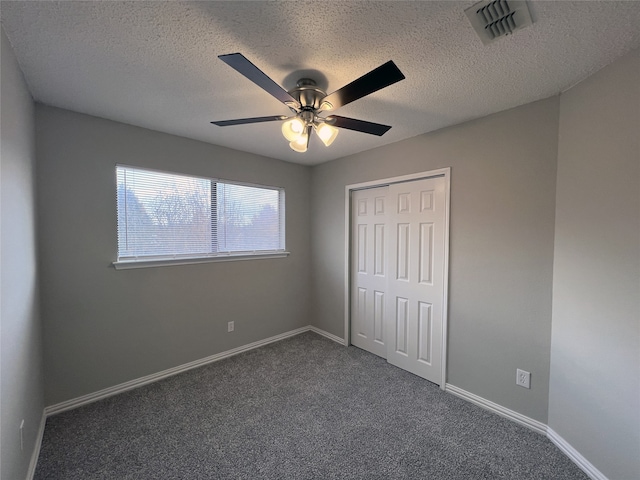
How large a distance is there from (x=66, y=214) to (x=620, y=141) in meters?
3.72

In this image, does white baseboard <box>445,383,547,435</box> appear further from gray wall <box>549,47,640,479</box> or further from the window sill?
the window sill

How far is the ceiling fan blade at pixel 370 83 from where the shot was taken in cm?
110

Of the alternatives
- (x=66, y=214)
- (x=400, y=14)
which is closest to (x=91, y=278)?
(x=66, y=214)

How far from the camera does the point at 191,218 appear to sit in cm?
276

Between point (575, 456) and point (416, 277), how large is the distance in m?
1.55

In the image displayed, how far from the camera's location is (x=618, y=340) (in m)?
1.45

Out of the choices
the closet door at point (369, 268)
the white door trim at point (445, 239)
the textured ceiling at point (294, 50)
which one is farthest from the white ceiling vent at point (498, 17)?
the closet door at point (369, 268)

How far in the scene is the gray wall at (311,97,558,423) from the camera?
191cm

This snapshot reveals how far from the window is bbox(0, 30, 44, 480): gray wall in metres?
0.63

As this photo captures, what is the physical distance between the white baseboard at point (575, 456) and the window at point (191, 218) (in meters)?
2.96

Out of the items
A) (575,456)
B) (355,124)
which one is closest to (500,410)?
(575,456)

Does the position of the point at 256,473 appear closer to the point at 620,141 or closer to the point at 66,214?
the point at 66,214

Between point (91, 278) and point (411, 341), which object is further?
point (411, 341)

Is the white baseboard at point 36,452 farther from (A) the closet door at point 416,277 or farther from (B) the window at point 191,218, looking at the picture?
(A) the closet door at point 416,277
